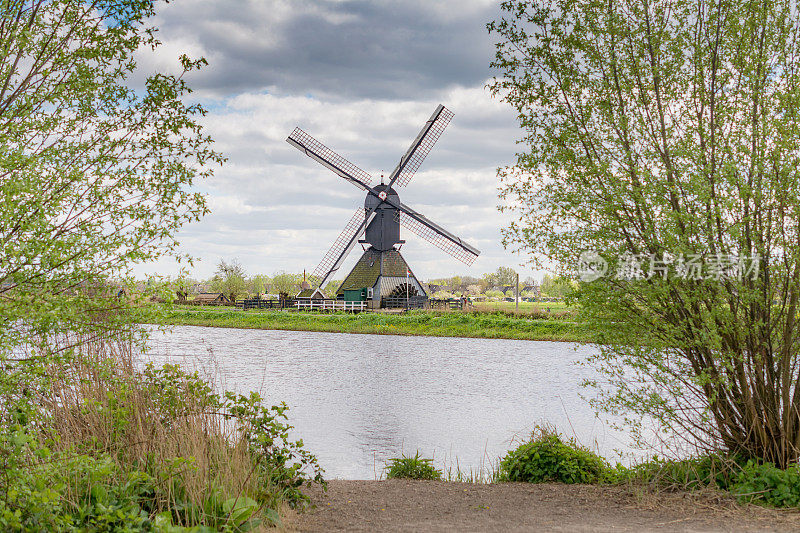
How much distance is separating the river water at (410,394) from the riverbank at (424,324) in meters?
2.97

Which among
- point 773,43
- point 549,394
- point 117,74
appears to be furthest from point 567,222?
point 549,394

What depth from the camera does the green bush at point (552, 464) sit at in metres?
6.61

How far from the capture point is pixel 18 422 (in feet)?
14.5

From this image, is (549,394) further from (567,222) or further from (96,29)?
(96,29)

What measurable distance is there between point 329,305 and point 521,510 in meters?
33.8

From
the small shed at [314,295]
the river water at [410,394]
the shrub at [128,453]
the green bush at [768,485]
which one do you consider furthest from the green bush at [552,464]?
the small shed at [314,295]

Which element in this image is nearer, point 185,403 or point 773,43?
point 185,403

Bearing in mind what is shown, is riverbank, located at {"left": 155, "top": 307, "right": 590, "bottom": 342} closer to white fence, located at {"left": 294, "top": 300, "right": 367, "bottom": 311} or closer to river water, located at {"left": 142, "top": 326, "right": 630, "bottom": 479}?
white fence, located at {"left": 294, "top": 300, "right": 367, "bottom": 311}

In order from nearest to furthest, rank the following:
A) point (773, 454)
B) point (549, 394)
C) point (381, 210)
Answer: point (773, 454) < point (549, 394) < point (381, 210)

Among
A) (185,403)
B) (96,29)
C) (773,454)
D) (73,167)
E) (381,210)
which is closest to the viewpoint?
(73,167)

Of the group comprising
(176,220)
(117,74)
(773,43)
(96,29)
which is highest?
(773,43)

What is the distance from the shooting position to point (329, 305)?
127ft

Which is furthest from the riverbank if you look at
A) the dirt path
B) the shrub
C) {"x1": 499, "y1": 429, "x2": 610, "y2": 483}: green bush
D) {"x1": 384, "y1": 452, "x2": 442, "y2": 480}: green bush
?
the shrub

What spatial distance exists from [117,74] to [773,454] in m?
6.78
